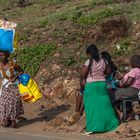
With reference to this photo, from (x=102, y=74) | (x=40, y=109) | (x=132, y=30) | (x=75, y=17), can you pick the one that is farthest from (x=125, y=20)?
(x=102, y=74)

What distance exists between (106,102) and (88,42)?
429 cm

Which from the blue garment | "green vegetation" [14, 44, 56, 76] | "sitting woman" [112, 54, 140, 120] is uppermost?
the blue garment

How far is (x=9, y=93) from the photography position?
1047 cm

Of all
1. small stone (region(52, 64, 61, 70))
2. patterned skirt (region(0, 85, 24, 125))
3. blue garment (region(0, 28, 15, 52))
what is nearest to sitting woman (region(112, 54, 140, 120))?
patterned skirt (region(0, 85, 24, 125))

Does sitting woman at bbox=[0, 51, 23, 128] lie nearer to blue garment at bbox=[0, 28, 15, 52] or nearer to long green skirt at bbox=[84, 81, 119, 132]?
blue garment at bbox=[0, 28, 15, 52]

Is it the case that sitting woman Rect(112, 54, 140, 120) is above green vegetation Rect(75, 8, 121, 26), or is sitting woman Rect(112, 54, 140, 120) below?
below

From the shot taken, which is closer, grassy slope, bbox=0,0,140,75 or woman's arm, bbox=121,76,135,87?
woman's arm, bbox=121,76,135,87

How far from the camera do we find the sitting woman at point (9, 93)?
10.4 metres

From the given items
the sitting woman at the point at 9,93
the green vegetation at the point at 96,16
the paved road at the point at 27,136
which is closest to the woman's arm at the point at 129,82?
the paved road at the point at 27,136

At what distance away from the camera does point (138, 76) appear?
9.51m

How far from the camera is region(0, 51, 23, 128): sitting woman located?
10.4m

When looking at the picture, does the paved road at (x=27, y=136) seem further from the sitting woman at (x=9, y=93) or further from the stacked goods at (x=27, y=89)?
the stacked goods at (x=27, y=89)

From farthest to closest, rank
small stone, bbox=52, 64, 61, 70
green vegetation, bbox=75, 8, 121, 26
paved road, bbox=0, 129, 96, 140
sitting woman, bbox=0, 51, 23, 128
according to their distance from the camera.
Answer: green vegetation, bbox=75, 8, 121, 26 < small stone, bbox=52, 64, 61, 70 < sitting woman, bbox=0, 51, 23, 128 < paved road, bbox=0, 129, 96, 140

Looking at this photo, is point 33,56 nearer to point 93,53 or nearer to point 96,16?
point 96,16
